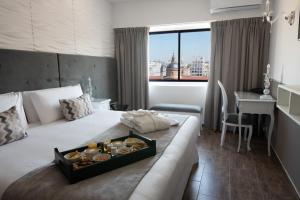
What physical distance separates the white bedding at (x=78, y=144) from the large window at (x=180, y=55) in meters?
2.40

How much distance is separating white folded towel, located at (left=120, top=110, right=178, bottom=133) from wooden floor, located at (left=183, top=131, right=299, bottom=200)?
0.72m

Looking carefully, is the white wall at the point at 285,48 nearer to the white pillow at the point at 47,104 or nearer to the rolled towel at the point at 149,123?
the rolled towel at the point at 149,123

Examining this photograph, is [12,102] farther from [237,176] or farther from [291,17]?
[291,17]

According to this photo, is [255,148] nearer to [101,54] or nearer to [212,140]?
[212,140]

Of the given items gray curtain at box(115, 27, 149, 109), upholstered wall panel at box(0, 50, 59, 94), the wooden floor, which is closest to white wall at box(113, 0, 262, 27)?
gray curtain at box(115, 27, 149, 109)

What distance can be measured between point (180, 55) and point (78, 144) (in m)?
3.43

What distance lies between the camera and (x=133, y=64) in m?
4.43

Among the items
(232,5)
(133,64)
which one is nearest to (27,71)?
(133,64)

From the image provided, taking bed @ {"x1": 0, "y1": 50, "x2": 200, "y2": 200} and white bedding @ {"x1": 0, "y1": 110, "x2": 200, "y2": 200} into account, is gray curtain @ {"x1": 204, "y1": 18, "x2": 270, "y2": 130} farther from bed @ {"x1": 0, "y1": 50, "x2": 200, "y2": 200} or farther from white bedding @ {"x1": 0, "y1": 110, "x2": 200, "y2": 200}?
white bedding @ {"x1": 0, "y1": 110, "x2": 200, "y2": 200}

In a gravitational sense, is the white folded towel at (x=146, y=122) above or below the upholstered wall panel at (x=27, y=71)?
below

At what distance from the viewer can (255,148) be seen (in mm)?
3064

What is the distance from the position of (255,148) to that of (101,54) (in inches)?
129

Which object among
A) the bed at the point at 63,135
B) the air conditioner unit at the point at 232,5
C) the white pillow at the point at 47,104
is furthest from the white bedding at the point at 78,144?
the air conditioner unit at the point at 232,5

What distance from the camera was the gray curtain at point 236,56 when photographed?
355cm
